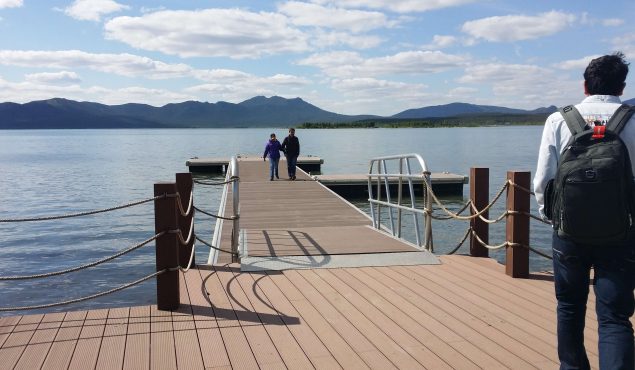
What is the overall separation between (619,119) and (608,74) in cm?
29

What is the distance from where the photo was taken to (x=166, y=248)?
189 inches

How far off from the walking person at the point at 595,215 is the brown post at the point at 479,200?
362cm

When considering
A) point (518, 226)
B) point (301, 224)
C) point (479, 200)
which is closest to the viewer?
point (518, 226)

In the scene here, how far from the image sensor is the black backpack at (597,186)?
2.83 metres

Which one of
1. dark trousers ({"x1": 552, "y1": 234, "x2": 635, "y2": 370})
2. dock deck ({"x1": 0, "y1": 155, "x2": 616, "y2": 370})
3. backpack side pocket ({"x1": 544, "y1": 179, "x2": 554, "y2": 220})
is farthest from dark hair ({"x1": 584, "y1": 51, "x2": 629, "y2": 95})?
dock deck ({"x1": 0, "y1": 155, "x2": 616, "y2": 370})

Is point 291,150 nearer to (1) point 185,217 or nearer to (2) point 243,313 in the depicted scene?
(1) point 185,217

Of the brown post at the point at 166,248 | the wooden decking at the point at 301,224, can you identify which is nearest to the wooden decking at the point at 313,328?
the brown post at the point at 166,248

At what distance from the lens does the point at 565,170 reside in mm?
2920

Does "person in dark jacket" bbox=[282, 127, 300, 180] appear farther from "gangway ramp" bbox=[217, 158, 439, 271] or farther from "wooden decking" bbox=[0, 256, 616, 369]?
"wooden decking" bbox=[0, 256, 616, 369]

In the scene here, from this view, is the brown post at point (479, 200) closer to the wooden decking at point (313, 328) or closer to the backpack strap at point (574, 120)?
the wooden decking at point (313, 328)

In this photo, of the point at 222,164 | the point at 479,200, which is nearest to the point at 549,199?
the point at 479,200

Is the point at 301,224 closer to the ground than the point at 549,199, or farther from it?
closer to the ground

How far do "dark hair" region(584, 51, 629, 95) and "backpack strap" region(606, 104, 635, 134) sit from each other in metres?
0.17

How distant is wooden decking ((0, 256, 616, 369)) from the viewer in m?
3.80
